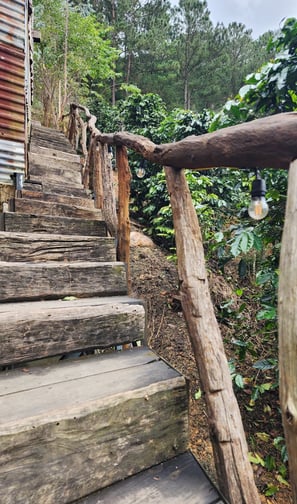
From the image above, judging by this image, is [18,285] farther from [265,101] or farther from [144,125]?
[144,125]

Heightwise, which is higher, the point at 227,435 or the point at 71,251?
the point at 71,251

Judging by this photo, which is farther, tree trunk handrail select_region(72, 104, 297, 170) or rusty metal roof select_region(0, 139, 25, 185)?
rusty metal roof select_region(0, 139, 25, 185)

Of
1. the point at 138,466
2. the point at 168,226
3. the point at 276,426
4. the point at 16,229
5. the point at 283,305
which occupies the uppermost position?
the point at 168,226

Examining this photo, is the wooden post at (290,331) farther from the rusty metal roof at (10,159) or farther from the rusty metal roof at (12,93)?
the rusty metal roof at (12,93)

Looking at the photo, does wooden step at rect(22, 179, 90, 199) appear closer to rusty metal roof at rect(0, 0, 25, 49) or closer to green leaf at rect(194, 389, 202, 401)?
rusty metal roof at rect(0, 0, 25, 49)

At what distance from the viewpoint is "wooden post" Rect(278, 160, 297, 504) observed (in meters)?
0.51

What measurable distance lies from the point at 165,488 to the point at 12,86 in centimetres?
375

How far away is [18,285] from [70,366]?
479 mm

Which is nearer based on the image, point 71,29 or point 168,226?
point 168,226

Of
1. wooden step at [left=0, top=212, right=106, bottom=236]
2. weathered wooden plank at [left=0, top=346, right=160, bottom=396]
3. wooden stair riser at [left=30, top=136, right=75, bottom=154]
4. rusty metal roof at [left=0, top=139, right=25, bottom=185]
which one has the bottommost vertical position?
weathered wooden plank at [left=0, top=346, right=160, bottom=396]

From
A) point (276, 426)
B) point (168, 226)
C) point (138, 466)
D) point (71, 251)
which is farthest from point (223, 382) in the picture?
point (168, 226)

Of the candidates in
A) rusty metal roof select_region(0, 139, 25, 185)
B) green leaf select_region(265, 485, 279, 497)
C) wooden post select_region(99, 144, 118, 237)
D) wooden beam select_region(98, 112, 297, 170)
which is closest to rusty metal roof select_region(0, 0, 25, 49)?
rusty metal roof select_region(0, 139, 25, 185)

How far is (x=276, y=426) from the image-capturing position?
70.6 inches

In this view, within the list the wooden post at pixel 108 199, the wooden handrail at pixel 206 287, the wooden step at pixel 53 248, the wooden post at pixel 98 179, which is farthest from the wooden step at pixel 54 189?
the wooden handrail at pixel 206 287
